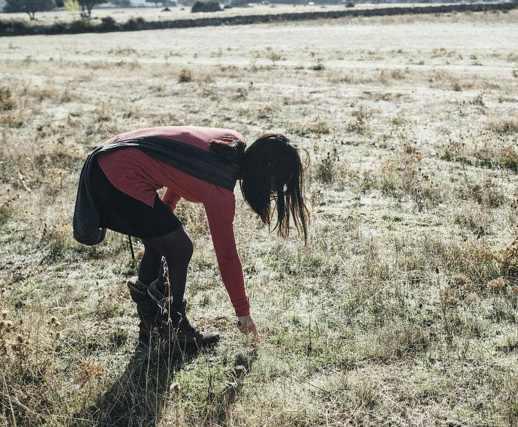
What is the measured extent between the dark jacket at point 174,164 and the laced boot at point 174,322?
26.1 inches

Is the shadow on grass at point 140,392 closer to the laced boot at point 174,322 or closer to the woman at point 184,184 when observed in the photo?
the laced boot at point 174,322

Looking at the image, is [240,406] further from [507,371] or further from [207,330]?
[507,371]

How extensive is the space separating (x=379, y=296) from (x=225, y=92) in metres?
11.9

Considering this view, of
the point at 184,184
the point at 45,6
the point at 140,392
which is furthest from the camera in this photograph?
the point at 45,6

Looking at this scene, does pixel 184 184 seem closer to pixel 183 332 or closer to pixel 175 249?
pixel 175 249

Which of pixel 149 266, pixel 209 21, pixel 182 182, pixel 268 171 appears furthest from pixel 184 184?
pixel 209 21

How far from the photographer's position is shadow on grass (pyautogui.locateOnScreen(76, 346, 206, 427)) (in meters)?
3.24

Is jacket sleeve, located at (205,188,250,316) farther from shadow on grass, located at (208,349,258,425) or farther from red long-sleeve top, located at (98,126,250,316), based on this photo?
shadow on grass, located at (208,349,258,425)

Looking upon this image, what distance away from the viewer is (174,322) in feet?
12.4

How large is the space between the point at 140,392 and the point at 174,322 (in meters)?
0.52

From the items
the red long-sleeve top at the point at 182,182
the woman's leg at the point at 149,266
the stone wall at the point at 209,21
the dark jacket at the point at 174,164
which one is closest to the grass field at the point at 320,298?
the woman's leg at the point at 149,266

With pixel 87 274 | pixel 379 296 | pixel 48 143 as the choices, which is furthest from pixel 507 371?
pixel 48 143

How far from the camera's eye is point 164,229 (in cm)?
329

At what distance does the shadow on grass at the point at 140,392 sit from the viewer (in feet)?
10.6
